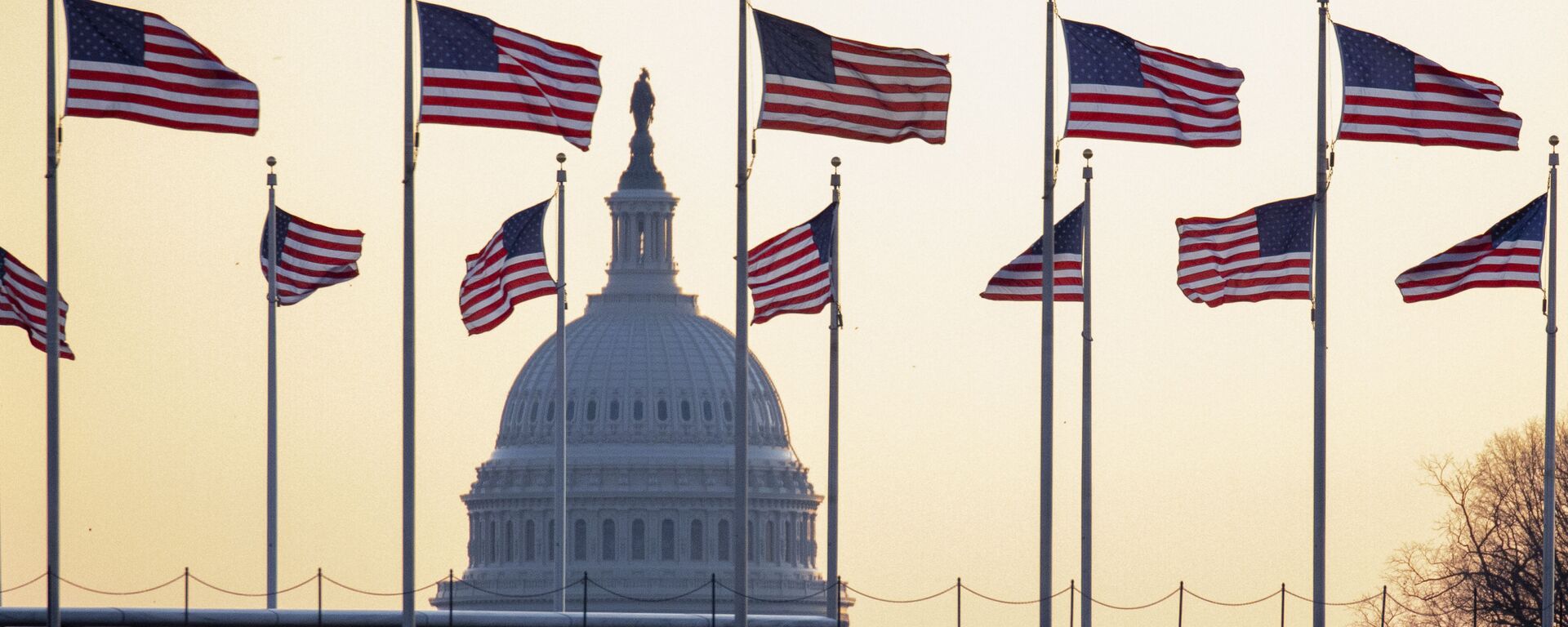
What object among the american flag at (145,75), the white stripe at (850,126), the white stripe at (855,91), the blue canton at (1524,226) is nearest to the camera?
the american flag at (145,75)

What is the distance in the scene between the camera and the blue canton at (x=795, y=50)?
63.9 metres

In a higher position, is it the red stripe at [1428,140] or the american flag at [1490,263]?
the red stripe at [1428,140]

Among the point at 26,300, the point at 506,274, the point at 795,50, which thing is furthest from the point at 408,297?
the point at 506,274

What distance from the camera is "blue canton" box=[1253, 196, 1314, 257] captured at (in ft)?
232

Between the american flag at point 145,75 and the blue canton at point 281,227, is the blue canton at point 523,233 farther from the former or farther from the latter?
the american flag at point 145,75

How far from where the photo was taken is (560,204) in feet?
282

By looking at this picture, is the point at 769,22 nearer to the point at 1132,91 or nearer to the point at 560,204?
the point at 1132,91

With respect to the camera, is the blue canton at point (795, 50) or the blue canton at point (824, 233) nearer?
the blue canton at point (795, 50)

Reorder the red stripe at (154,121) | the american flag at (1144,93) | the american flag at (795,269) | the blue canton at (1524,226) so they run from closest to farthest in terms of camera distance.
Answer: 1. the red stripe at (154,121)
2. the american flag at (1144,93)
3. the blue canton at (1524,226)
4. the american flag at (795,269)

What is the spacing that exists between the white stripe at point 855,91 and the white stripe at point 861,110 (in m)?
0.16

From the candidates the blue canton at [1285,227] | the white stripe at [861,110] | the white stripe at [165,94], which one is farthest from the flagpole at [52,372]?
the blue canton at [1285,227]

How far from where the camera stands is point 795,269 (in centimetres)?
7500

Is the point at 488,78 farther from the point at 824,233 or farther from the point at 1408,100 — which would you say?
the point at 1408,100

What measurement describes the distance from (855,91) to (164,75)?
9.65 metres
